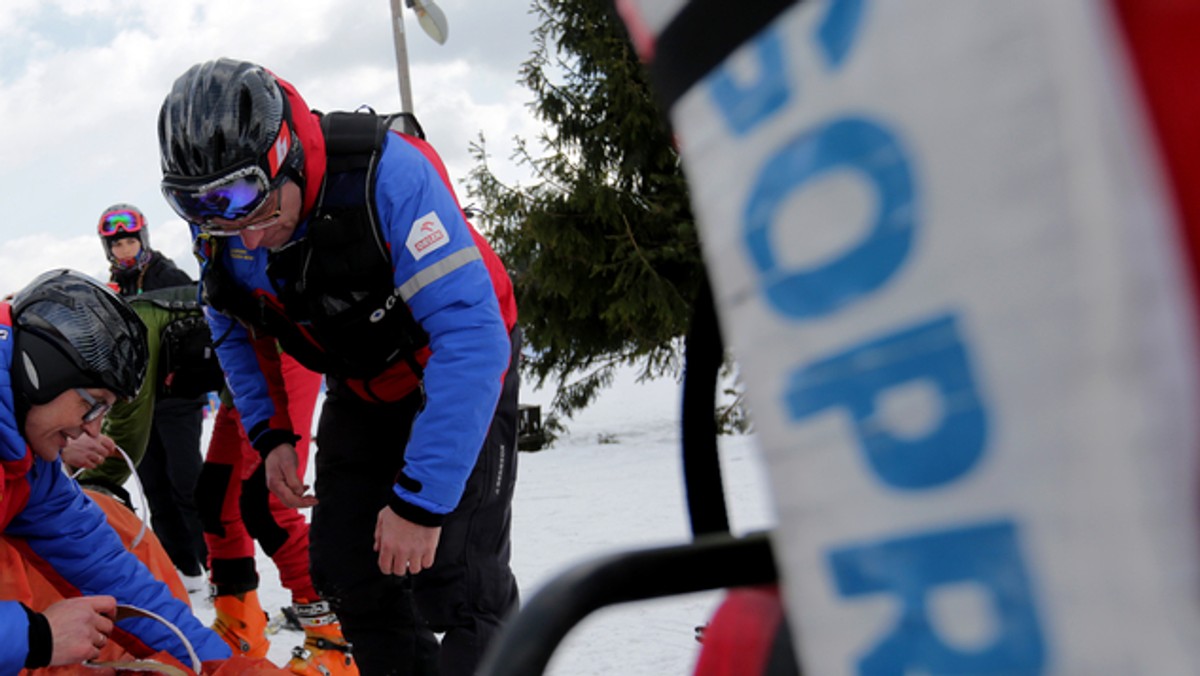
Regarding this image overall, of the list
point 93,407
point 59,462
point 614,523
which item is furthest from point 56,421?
point 614,523

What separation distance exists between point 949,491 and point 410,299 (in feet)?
6.41

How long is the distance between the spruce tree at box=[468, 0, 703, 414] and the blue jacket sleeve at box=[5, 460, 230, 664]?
741 centimetres

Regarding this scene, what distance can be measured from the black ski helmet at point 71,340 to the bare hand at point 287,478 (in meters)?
0.42

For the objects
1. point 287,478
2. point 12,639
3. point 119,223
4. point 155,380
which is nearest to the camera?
point 12,639

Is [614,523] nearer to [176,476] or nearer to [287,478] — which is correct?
[176,476]

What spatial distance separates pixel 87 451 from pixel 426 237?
1877 millimetres

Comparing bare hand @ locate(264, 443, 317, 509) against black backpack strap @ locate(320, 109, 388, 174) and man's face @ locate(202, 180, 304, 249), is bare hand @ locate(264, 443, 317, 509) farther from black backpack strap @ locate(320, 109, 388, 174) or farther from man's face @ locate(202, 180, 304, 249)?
black backpack strap @ locate(320, 109, 388, 174)

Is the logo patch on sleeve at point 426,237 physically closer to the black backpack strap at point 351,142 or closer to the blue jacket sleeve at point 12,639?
the black backpack strap at point 351,142

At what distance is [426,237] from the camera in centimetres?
225

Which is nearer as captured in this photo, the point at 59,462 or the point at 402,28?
the point at 59,462

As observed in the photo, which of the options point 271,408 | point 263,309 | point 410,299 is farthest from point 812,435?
point 271,408

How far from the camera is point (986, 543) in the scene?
1.30ft

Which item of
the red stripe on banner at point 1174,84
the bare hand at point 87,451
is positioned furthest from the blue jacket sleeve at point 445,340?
the red stripe on banner at point 1174,84

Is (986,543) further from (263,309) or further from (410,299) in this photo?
(263,309)
